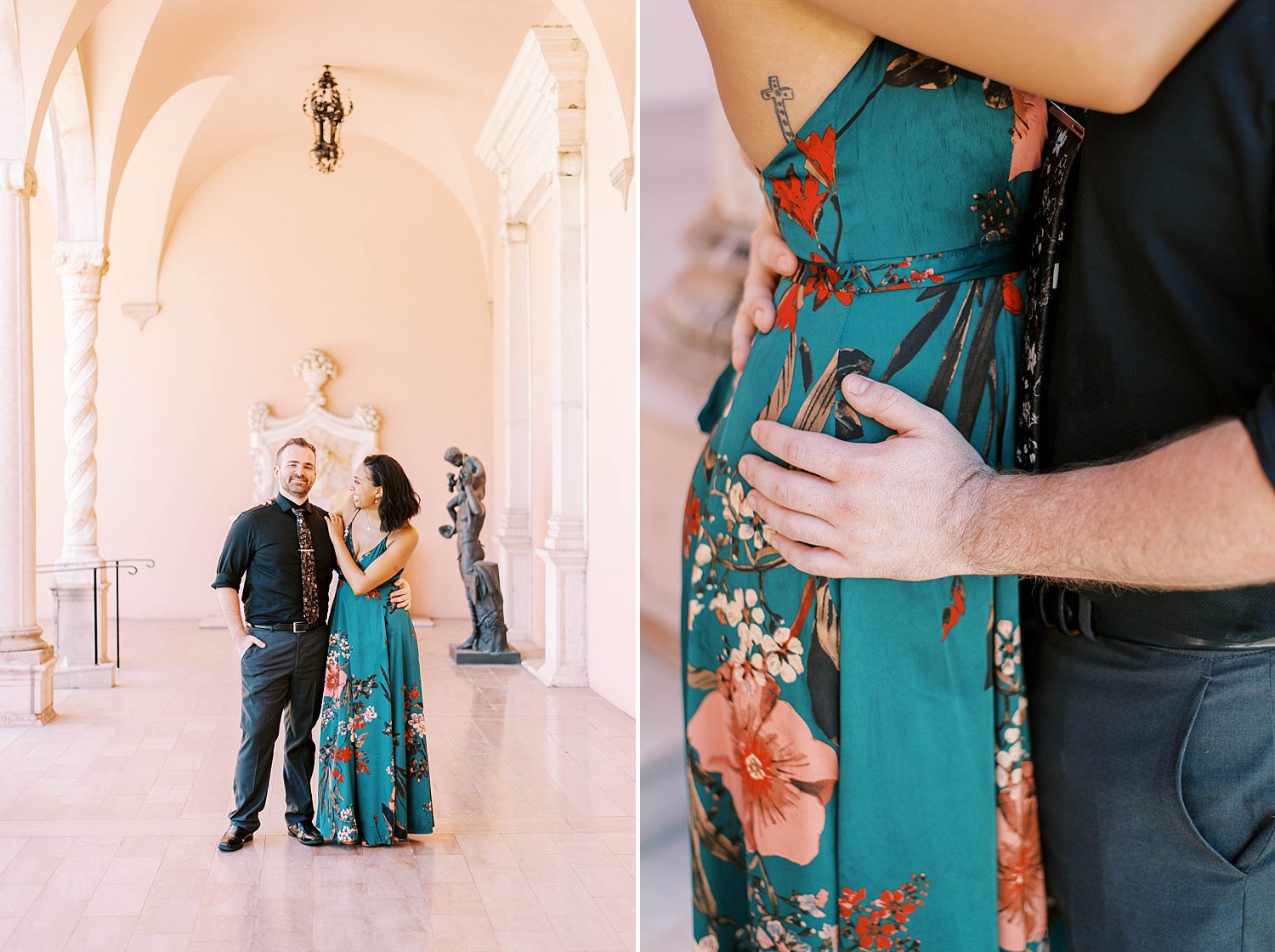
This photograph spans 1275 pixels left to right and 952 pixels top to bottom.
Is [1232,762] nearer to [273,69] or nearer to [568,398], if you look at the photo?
[568,398]

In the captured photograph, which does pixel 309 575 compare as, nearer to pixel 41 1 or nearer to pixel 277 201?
pixel 41 1

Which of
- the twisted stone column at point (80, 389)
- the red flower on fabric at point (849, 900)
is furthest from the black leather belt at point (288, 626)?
the twisted stone column at point (80, 389)

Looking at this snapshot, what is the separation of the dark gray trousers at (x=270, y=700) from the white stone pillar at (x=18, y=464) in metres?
3.52

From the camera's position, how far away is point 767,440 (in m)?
0.83

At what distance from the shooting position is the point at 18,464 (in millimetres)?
8281

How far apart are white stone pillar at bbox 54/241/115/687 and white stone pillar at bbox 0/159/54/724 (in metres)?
1.69

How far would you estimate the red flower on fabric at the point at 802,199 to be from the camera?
2.74 ft

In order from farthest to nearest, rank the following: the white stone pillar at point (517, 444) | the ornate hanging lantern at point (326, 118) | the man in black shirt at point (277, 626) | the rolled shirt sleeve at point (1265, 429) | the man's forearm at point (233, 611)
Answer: the white stone pillar at point (517, 444), the ornate hanging lantern at point (326, 118), the man in black shirt at point (277, 626), the man's forearm at point (233, 611), the rolled shirt sleeve at point (1265, 429)

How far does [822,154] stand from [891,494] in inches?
9.8

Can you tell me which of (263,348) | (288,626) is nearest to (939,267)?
(288,626)

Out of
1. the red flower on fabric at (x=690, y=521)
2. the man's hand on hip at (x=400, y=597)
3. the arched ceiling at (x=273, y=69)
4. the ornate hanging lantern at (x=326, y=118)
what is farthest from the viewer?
the ornate hanging lantern at (x=326, y=118)

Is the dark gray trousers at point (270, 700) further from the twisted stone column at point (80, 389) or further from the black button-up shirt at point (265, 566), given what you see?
the twisted stone column at point (80, 389)

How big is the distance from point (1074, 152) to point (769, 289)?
0.27m

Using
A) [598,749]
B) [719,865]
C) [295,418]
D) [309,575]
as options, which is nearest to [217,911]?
[309,575]
